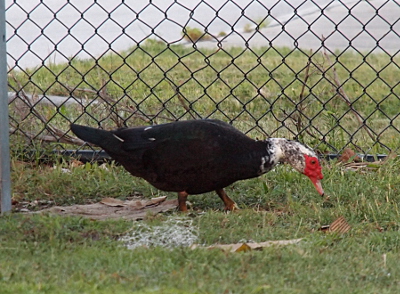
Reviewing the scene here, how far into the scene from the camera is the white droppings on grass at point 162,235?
326 cm

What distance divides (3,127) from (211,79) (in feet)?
11.2

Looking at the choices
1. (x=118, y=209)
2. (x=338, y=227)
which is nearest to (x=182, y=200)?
(x=118, y=209)

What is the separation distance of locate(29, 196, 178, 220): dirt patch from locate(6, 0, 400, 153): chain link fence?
78cm

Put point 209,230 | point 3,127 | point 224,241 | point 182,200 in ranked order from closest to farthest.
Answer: point 224,241 → point 209,230 → point 3,127 → point 182,200

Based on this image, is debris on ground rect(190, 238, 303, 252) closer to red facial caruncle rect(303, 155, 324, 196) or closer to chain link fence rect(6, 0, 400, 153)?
red facial caruncle rect(303, 155, 324, 196)

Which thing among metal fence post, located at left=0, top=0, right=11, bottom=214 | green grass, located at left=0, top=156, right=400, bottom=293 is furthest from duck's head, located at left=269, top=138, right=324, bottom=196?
metal fence post, located at left=0, top=0, right=11, bottom=214

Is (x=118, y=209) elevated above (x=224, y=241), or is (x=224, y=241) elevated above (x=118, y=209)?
(x=118, y=209)

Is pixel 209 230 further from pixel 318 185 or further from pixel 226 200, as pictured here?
pixel 318 185

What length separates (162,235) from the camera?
3338 mm

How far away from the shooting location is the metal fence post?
11.6 feet

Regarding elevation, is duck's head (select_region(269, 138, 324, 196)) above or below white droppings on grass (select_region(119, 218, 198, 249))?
above

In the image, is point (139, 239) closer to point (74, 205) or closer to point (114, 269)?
point (114, 269)

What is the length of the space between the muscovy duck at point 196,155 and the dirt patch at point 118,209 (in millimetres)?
142

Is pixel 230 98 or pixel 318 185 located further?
pixel 230 98
